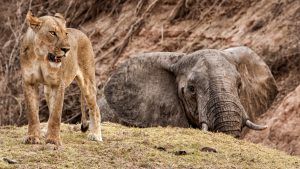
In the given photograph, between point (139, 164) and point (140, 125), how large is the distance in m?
4.60

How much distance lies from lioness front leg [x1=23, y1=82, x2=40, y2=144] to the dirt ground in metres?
5.37

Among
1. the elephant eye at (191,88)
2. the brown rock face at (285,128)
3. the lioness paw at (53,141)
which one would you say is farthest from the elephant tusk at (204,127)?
the lioness paw at (53,141)

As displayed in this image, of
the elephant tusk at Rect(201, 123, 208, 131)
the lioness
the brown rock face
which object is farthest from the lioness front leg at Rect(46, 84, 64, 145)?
the brown rock face

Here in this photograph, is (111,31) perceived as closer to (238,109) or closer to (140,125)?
(140,125)

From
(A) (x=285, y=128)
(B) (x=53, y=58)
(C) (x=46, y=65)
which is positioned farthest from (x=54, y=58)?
(A) (x=285, y=128)

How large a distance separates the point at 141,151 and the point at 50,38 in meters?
1.38

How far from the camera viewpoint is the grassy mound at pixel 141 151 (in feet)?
29.0

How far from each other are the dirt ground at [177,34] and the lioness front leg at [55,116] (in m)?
5.29

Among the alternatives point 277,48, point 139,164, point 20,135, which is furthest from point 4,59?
point 139,164

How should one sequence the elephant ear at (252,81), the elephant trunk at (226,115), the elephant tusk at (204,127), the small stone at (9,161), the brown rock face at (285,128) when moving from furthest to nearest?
the brown rock face at (285,128)
the elephant ear at (252,81)
the elephant tusk at (204,127)
the elephant trunk at (226,115)
the small stone at (9,161)

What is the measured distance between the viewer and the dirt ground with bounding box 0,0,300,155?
15812 mm

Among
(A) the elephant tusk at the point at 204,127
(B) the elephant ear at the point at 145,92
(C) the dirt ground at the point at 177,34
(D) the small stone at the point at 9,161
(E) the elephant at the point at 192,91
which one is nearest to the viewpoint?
(D) the small stone at the point at 9,161

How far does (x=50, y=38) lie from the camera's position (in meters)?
9.21

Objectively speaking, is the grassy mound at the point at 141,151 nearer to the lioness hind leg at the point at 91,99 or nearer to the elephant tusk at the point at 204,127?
the lioness hind leg at the point at 91,99
